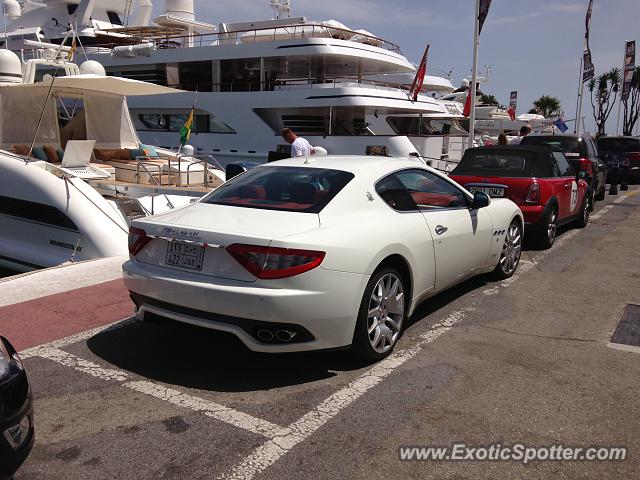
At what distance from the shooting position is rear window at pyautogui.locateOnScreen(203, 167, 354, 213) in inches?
161

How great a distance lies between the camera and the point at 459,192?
5438 millimetres

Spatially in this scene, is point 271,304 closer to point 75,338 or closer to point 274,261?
point 274,261

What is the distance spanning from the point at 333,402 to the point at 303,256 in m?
0.91

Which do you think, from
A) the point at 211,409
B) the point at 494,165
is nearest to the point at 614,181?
the point at 494,165

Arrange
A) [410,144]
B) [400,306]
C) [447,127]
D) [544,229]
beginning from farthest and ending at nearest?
[447,127], [410,144], [544,229], [400,306]

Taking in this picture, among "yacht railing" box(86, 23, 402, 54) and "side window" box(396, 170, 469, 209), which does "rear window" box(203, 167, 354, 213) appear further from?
"yacht railing" box(86, 23, 402, 54)


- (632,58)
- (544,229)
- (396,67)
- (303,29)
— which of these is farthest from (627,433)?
(632,58)

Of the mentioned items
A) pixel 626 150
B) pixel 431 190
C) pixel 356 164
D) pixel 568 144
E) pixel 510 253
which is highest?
pixel 626 150

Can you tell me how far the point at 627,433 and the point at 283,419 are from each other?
1.91 m

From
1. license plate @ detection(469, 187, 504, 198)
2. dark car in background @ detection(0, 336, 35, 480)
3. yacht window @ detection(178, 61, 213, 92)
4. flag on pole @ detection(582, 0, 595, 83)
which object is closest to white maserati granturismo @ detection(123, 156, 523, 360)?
dark car in background @ detection(0, 336, 35, 480)

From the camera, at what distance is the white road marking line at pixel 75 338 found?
418 centimetres

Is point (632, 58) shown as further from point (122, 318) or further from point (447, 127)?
point (122, 318)

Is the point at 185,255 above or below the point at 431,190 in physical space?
below

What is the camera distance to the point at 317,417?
3266mm
